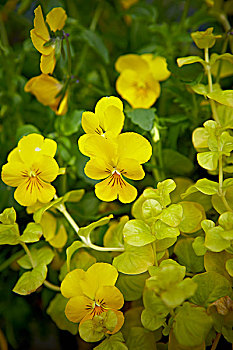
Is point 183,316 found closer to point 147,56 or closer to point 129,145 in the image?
point 129,145

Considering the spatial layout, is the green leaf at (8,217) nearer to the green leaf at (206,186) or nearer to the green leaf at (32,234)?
the green leaf at (32,234)

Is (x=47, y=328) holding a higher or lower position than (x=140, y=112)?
lower

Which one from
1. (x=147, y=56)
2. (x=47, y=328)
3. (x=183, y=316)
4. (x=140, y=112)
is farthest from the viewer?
(x=47, y=328)

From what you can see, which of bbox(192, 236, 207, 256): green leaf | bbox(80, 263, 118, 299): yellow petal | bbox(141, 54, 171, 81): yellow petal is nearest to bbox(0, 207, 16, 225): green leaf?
bbox(80, 263, 118, 299): yellow petal

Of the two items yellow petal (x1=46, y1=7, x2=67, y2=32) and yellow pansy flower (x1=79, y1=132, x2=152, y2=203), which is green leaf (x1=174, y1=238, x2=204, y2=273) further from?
yellow petal (x1=46, y1=7, x2=67, y2=32)

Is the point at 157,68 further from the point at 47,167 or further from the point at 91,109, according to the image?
the point at 47,167

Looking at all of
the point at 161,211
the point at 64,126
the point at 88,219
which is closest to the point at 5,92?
the point at 64,126

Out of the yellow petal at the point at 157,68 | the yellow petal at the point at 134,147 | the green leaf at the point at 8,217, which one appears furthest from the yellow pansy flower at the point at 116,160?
the yellow petal at the point at 157,68
